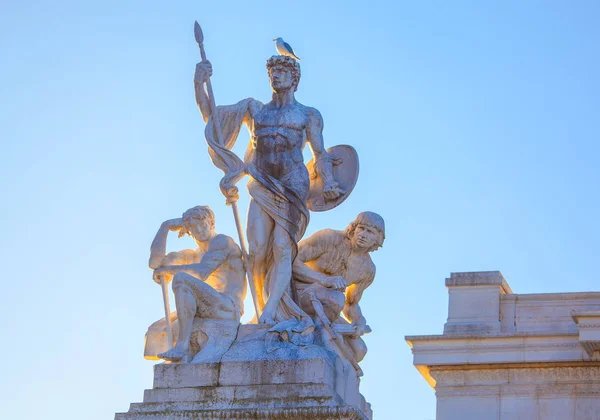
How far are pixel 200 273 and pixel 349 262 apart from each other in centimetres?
165

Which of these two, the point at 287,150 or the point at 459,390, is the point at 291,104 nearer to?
the point at 287,150

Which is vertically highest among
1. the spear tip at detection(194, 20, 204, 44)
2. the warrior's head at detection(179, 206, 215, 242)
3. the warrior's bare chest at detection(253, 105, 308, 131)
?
the spear tip at detection(194, 20, 204, 44)

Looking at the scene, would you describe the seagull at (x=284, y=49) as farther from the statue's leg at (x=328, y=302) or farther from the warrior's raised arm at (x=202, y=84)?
the statue's leg at (x=328, y=302)

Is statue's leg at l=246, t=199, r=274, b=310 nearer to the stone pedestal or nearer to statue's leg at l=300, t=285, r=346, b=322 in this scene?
statue's leg at l=300, t=285, r=346, b=322

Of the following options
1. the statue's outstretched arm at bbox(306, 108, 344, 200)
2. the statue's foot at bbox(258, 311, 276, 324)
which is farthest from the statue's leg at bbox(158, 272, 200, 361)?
the statue's outstretched arm at bbox(306, 108, 344, 200)

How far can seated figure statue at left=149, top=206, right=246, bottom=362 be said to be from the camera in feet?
54.4

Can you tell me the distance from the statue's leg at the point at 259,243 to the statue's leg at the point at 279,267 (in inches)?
3.3

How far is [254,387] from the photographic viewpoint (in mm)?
15914

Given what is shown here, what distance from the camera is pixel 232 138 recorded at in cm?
1767

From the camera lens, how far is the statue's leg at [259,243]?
17078mm

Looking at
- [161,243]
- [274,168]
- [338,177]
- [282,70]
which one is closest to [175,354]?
[161,243]

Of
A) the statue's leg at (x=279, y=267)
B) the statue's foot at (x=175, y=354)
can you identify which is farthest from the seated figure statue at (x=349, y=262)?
the statue's foot at (x=175, y=354)

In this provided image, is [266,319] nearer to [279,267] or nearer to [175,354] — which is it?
[279,267]

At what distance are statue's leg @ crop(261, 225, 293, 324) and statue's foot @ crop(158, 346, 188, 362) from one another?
96 cm
